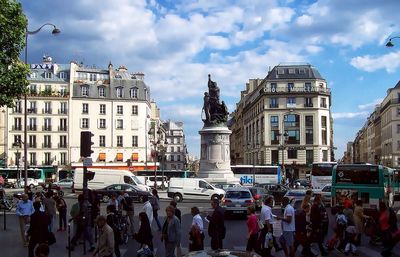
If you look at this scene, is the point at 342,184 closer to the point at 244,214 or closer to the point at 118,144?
the point at 244,214

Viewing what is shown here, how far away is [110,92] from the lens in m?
82.5

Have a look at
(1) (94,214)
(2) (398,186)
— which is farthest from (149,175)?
(1) (94,214)

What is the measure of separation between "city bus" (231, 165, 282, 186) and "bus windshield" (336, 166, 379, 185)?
34.7m

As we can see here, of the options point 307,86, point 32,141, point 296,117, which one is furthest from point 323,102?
point 32,141

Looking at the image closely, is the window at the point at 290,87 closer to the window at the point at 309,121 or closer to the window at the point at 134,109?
the window at the point at 309,121

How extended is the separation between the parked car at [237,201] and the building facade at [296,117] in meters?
61.2

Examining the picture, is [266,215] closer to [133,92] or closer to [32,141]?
[32,141]

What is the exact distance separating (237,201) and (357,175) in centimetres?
631

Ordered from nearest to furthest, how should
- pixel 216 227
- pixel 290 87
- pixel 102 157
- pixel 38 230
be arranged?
1. pixel 38 230
2. pixel 216 227
3. pixel 102 157
4. pixel 290 87

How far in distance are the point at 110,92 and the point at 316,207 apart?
69.7m

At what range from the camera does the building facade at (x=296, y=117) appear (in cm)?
8950

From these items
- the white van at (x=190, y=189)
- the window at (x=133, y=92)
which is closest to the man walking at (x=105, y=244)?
the white van at (x=190, y=189)

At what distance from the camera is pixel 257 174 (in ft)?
207

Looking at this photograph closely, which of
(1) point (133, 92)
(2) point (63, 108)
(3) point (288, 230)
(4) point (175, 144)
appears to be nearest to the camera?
(3) point (288, 230)
